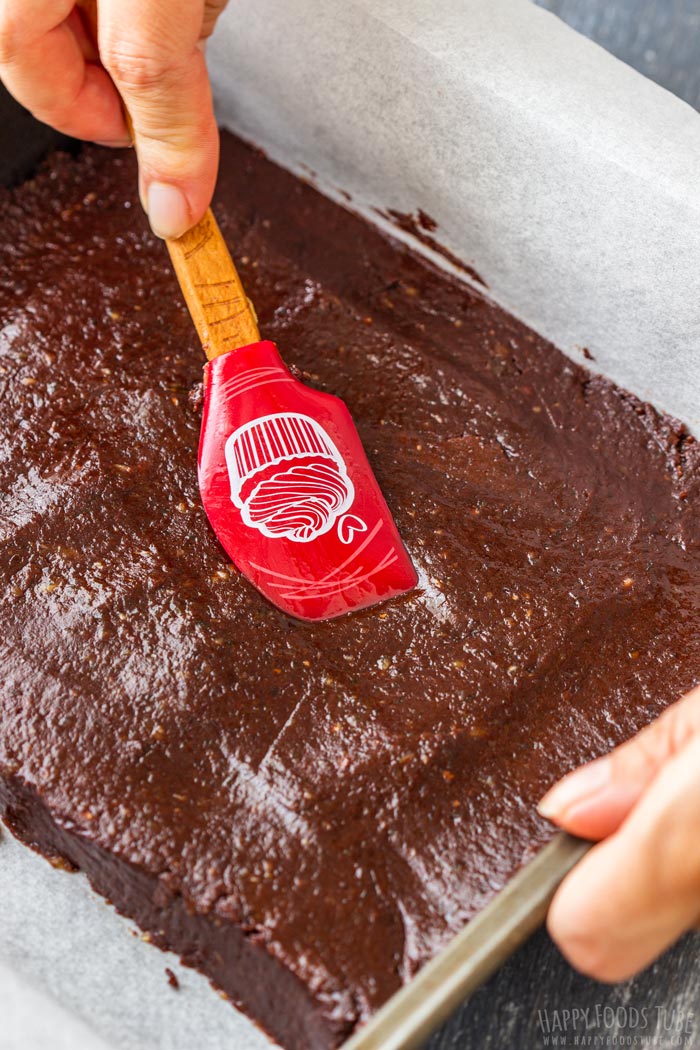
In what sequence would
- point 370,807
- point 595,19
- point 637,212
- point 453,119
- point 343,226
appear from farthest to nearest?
point 595,19, point 343,226, point 453,119, point 637,212, point 370,807

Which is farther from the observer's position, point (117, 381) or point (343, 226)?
point (343, 226)

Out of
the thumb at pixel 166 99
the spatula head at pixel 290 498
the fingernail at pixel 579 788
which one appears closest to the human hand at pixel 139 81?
the thumb at pixel 166 99

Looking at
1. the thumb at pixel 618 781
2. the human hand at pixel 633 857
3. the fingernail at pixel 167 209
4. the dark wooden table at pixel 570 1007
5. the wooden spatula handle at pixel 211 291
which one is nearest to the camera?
the human hand at pixel 633 857

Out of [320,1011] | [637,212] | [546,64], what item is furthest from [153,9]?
[320,1011]

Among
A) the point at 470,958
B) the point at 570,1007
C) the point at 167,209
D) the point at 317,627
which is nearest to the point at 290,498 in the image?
the point at 317,627

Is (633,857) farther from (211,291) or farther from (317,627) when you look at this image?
(211,291)

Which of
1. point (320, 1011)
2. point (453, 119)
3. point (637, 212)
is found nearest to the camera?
point (320, 1011)

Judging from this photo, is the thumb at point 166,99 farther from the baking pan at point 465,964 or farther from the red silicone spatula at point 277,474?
the baking pan at point 465,964

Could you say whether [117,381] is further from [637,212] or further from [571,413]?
[637,212]
